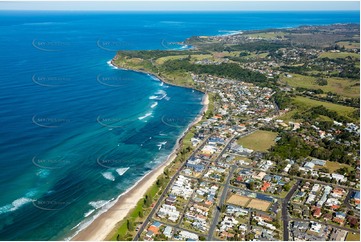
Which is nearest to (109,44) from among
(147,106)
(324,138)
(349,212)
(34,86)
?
(34,86)

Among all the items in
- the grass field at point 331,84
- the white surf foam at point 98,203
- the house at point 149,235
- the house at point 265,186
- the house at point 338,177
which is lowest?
the white surf foam at point 98,203

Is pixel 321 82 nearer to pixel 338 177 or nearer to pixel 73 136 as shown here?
pixel 338 177

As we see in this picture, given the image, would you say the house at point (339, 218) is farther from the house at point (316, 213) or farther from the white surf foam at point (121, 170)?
the white surf foam at point (121, 170)

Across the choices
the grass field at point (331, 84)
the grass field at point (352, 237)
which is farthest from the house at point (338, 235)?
the grass field at point (331, 84)

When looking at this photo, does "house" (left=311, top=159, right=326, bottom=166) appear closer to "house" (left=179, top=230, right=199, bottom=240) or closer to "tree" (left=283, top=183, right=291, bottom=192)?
"tree" (left=283, top=183, right=291, bottom=192)

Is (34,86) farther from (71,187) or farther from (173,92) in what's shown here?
(71,187)

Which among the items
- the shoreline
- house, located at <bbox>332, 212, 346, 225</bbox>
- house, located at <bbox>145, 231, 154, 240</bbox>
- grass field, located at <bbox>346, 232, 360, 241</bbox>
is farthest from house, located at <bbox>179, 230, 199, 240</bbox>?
house, located at <bbox>332, 212, 346, 225</bbox>

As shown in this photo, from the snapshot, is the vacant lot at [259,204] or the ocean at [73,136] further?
the vacant lot at [259,204]
